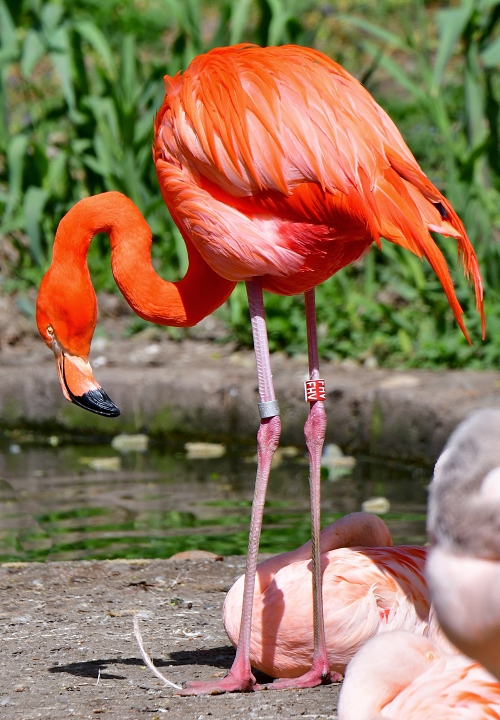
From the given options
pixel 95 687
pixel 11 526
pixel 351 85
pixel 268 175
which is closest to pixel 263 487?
pixel 95 687

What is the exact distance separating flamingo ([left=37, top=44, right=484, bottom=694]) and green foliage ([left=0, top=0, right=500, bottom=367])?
307 centimetres

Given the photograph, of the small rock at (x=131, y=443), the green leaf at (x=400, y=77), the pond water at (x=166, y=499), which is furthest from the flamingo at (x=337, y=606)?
the green leaf at (x=400, y=77)

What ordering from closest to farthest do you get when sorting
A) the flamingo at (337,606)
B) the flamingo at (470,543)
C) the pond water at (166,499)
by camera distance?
the flamingo at (470,543), the flamingo at (337,606), the pond water at (166,499)

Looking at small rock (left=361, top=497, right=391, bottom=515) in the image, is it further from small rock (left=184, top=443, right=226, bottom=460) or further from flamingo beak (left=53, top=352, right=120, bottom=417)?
flamingo beak (left=53, top=352, right=120, bottom=417)

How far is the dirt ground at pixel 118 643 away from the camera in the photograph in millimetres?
2592

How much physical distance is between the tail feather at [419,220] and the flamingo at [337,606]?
68cm

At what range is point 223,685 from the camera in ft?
8.96

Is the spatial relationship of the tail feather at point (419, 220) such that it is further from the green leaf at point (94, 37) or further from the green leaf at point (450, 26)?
the green leaf at point (94, 37)

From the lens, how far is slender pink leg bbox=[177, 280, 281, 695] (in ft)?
9.02

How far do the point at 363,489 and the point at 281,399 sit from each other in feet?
2.91

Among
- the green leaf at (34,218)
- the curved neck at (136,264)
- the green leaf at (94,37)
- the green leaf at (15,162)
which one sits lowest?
the curved neck at (136,264)

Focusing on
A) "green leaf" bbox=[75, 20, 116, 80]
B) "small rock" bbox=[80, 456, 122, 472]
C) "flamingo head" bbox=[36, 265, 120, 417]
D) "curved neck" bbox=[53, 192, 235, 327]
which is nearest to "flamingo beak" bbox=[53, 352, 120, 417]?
"flamingo head" bbox=[36, 265, 120, 417]

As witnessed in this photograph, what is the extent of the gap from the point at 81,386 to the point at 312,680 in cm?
112

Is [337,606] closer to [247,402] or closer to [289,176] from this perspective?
[289,176]
